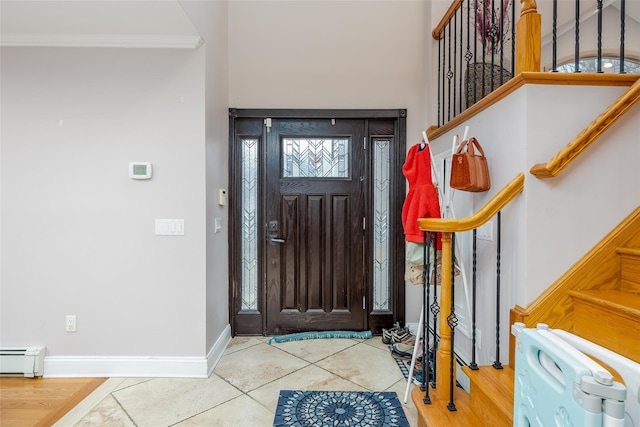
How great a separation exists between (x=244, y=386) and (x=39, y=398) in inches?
49.5

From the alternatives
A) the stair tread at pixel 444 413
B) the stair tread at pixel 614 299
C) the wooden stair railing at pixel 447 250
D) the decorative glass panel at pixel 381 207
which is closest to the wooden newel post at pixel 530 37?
the wooden stair railing at pixel 447 250

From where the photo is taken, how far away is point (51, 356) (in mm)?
2260

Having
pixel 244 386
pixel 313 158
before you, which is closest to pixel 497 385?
pixel 244 386

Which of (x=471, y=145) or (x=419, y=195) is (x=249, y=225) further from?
(x=471, y=145)

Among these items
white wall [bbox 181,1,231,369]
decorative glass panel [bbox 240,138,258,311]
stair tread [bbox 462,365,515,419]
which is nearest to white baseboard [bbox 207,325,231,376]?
white wall [bbox 181,1,231,369]

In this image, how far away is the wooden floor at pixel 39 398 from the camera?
5.90 feet

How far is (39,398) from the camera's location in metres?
1.99

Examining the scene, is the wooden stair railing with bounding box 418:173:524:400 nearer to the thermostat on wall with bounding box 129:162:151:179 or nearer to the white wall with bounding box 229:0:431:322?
the white wall with bounding box 229:0:431:322

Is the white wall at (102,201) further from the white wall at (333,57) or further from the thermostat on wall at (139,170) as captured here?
the white wall at (333,57)

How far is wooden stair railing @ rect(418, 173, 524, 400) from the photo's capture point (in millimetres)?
1459

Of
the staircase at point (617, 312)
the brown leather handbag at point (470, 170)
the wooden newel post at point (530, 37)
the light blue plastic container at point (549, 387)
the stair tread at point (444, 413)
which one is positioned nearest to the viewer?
the light blue plastic container at point (549, 387)

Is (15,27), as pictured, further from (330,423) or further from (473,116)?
(330,423)

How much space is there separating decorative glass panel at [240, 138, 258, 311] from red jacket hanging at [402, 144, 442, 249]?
1578mm

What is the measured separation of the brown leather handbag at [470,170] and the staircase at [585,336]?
2.14ft
